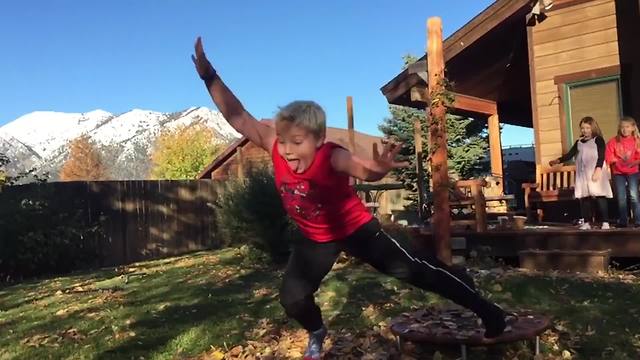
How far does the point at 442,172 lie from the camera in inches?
295

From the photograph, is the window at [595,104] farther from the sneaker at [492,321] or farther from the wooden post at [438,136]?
the sneaker at [492,321]

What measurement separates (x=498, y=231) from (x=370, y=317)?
11.7 feet

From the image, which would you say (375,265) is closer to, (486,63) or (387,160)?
(387,160)

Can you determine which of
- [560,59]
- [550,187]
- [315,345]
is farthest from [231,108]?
[560,59]

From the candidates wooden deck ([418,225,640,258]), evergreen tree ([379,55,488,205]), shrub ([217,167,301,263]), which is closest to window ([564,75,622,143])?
wooden deck ([418,225,640,258])

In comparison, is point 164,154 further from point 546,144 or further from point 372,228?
point 372,228

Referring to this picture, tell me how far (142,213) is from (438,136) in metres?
10.4

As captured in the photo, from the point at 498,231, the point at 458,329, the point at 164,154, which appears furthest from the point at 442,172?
the point at 164,154

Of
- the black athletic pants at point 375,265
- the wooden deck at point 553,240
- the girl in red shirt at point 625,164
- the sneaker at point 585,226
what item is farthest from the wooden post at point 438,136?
the black athletic pants at point 375,265

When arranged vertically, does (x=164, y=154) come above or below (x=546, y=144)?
above

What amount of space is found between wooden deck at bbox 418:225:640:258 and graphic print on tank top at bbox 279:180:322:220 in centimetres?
535

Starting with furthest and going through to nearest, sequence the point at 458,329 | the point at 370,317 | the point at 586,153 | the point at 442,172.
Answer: the point at 586,153 → the point at 442,172 → the point at 370,317 → the point at 458,329

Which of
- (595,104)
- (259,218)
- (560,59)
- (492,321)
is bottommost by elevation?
(492,321)

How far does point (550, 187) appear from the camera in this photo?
10.6m
